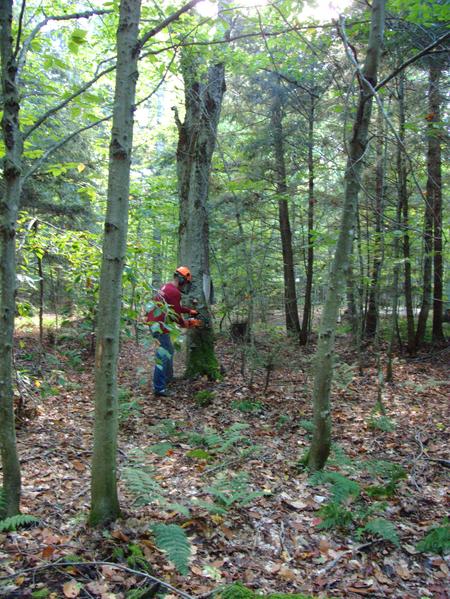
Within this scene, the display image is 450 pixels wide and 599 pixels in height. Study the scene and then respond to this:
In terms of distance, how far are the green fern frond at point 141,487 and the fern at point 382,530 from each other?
1890mm

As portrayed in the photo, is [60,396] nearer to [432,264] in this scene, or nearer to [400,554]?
[400,554]

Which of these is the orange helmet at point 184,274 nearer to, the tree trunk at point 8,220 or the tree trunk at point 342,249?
the tree trunk at point 342,249

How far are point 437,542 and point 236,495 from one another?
1.80m

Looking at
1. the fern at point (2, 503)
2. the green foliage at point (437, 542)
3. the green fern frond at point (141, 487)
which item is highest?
the fern at point (2, 503)

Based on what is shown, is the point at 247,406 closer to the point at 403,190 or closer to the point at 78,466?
the point at 78,466

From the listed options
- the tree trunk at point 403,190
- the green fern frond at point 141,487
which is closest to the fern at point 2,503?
the green fern frond at point 141,487

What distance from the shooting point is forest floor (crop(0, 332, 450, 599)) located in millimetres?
2966

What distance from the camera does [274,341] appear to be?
8742mm

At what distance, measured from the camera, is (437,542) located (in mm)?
3467

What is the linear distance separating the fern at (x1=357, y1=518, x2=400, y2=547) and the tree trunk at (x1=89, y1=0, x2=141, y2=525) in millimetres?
2424

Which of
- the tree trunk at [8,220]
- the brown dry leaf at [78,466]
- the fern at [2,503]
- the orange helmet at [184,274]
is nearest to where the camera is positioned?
the tree trunk at [8,220]

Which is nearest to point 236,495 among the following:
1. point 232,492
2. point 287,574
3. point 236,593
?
point 232,492

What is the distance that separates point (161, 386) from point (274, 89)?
9.93 metres

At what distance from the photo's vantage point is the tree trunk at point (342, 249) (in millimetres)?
4109
